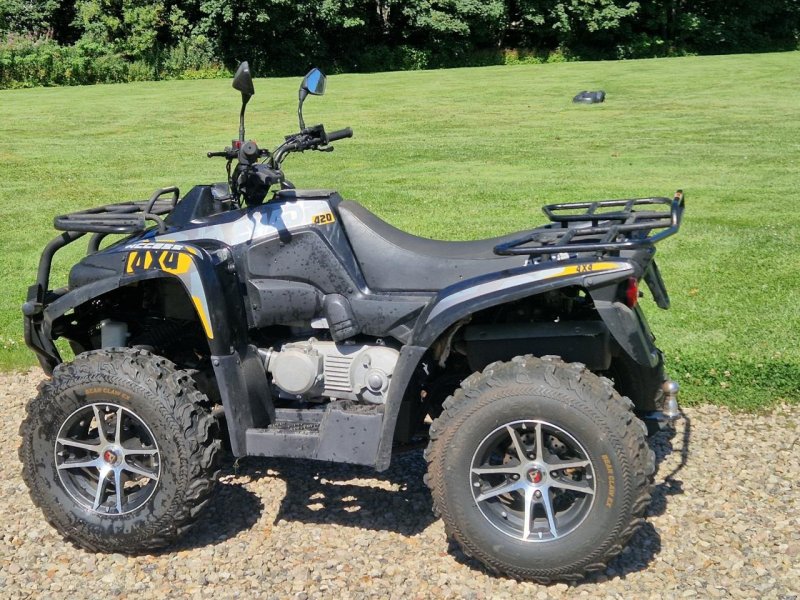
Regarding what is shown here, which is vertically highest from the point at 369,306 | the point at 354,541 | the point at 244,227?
the point at 244,227

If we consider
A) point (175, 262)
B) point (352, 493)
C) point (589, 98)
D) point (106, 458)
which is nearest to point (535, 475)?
point (352, 493)

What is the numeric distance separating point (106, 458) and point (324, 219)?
4.46 ft

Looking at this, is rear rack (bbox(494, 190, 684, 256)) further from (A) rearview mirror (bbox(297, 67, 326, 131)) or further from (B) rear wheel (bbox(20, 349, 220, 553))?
(B) rear wheel (bbox(20, 349, 220, 553))

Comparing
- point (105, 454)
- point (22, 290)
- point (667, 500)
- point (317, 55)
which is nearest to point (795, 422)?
point (667, 500)

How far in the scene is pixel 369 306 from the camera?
421cm

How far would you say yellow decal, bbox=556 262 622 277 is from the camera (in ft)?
11.9

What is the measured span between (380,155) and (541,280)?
12459 mm

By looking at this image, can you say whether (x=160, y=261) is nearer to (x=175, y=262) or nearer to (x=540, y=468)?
(x=175, y=262)

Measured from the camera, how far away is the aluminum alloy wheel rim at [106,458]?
4141 millimetres

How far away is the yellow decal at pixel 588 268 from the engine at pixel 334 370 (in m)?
0.88

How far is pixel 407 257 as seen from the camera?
420cm

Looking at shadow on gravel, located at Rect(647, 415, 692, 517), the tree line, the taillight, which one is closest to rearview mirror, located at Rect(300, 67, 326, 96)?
the taillight

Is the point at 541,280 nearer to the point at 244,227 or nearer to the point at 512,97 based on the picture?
the point at 244,227

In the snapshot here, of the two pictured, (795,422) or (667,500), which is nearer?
(667,500)
